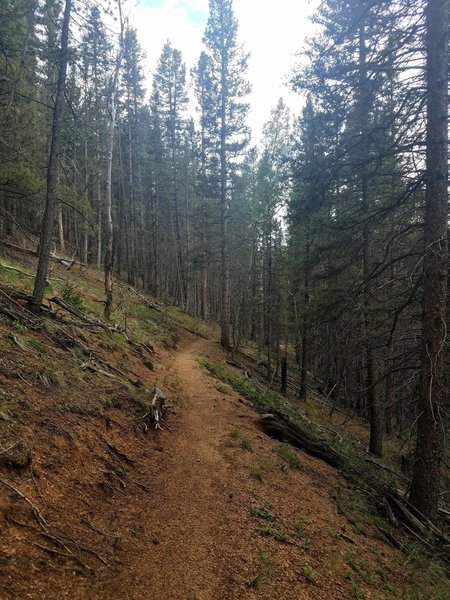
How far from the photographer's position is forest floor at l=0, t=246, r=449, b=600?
11.8ft

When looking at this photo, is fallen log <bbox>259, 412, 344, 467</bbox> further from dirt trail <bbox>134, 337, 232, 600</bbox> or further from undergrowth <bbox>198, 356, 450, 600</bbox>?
dirt trail <bbox>134, 337, 232, 600</bbox>

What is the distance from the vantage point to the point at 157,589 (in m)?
3.68

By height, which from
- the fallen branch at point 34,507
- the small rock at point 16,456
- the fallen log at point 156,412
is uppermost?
the small rock at point 16,456

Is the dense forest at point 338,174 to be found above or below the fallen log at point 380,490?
above

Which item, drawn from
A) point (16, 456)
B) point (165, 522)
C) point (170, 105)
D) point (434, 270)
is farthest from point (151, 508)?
point (170, 105)

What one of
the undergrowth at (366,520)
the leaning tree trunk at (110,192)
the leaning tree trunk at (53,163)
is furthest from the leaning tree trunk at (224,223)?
the leaning tree trunk at (53,163)

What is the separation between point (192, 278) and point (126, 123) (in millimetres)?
16013

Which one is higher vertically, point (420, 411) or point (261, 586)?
point (420, 411)

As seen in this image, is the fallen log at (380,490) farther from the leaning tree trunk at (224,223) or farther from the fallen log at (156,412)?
the leaning tree trunk at (224,223)

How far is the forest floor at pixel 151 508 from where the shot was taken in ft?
11.8

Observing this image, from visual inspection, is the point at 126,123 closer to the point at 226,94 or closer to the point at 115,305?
the point at 226,94

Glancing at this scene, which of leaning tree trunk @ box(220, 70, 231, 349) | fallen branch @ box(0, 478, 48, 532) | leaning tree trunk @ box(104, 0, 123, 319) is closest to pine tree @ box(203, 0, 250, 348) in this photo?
leaning tree trunk @ box(220, 70, 231, 349)

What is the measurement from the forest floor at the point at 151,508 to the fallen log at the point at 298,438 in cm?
74

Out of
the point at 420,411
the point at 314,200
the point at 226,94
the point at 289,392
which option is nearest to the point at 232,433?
the point at 420,411
